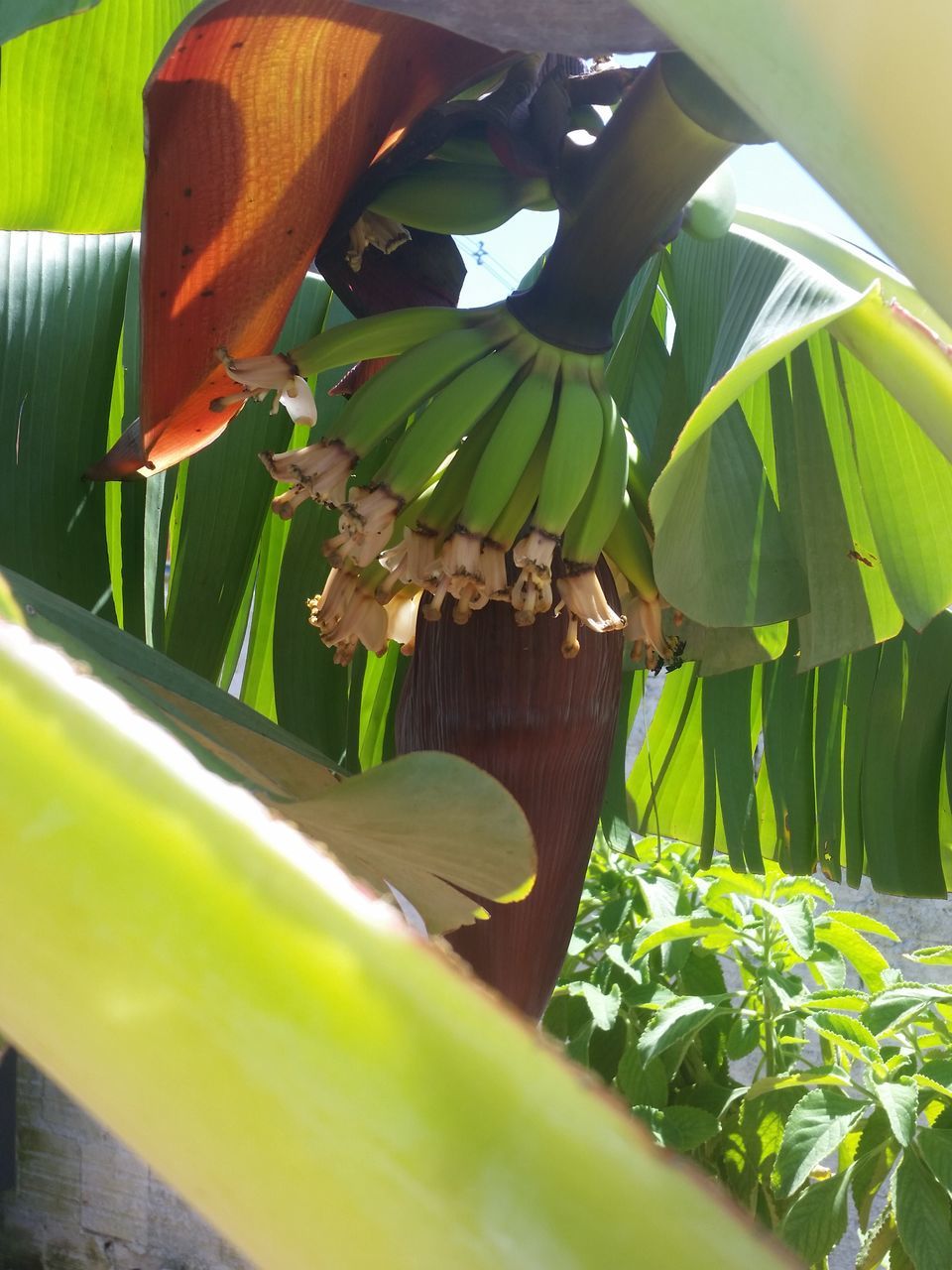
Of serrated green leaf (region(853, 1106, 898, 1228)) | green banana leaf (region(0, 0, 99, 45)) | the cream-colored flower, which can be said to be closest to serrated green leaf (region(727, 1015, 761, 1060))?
serrated green leaf (region(853, 1106, 898, 1228))

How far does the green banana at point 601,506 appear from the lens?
1.39ft

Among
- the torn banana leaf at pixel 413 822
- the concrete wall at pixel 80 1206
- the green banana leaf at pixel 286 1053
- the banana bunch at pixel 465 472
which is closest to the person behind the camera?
the green banana leaf at pixel 286 1053

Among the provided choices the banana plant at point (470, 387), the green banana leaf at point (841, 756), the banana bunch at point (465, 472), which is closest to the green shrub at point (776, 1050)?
the green banana leaf at point (841, 756)

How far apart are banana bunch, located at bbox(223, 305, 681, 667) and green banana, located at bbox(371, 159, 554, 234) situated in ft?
0.13

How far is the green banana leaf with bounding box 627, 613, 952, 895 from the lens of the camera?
2.44ft

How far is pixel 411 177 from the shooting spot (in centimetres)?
45

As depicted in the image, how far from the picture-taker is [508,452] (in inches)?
16.4

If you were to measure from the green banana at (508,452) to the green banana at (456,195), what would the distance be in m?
0.08

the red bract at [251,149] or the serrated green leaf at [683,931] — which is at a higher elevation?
the red bract at [251,149]

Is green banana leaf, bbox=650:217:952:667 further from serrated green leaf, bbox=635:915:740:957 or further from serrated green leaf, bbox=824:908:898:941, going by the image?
serrated green leaf, bbox=824:908:898:941

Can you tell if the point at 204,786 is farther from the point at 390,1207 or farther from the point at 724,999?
the point at 724,999

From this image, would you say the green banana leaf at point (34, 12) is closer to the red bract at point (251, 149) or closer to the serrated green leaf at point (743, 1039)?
the red bract at point (251, 149)

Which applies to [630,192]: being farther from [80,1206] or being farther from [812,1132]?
[80,1206]

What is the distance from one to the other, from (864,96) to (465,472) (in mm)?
334
